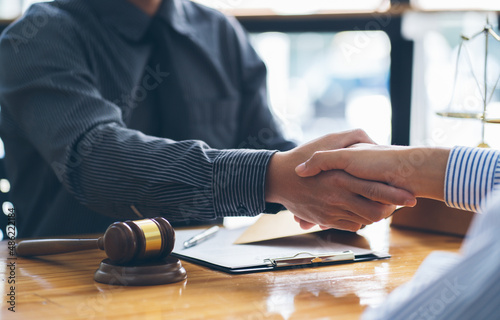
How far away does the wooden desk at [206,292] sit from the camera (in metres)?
0.68

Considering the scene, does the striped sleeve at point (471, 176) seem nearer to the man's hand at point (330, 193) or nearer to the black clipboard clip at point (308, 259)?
the man's hand at point (330, 193)

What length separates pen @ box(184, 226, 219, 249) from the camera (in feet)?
3.33

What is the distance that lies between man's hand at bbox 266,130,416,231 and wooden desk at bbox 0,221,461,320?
0.10 meters

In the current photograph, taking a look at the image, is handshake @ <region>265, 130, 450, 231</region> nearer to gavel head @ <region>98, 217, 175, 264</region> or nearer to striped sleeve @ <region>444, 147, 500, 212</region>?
striped sleeve @ <region>444, 147, 500, 212</region>

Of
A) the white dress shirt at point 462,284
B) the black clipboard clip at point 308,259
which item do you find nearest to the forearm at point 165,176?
the black clipboard clip at point 308,259

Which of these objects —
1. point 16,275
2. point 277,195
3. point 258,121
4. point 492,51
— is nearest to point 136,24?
point 258,121

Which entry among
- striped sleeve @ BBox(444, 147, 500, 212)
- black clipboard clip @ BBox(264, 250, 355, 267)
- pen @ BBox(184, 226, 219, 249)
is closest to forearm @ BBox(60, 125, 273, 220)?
pen @ BBox(184, 226, 219, 249)

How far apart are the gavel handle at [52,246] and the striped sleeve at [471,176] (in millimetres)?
562

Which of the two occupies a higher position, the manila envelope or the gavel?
the gavel

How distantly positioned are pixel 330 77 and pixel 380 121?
1.34 ft

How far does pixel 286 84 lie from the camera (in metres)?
2.38

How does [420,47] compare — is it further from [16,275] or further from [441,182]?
[16,275]

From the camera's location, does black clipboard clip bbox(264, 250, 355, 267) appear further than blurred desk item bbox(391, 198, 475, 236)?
No

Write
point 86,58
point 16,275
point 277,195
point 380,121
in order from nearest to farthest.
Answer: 1. point 16,275
2. point 277,195
3. point 86,58
4. point 380,121
